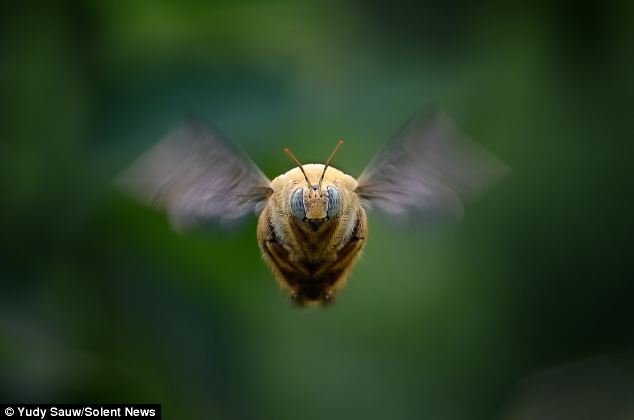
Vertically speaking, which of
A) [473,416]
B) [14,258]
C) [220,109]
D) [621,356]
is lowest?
[473,416]

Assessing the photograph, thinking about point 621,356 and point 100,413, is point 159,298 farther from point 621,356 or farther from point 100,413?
point 621,356

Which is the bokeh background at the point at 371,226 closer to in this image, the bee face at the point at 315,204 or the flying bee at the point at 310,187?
the flying bee at the point at 310,187

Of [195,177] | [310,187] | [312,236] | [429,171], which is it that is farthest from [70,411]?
[429,171]

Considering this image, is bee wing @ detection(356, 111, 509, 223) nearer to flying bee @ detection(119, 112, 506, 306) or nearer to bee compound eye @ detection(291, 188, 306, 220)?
flying bee @ detection(119, 112, 506, 306)

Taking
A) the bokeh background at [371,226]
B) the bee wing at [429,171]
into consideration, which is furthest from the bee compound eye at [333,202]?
the bokeh background at [371,226]

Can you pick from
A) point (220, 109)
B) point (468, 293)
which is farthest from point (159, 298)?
point (468, 293)

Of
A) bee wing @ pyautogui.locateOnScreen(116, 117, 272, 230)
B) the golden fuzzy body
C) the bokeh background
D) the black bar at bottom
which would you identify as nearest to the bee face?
the golden fuzzy body

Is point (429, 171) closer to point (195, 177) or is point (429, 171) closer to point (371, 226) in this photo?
point (195, 177)
